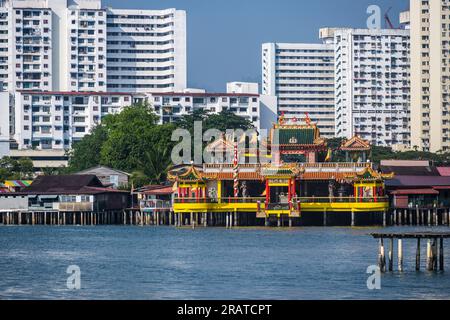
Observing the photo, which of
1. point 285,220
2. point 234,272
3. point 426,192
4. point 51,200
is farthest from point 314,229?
point 234,272

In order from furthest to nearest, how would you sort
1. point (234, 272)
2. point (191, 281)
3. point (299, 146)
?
point (299, 146)
point (234, 272)
point (191, 281)

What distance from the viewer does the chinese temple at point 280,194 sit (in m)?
112

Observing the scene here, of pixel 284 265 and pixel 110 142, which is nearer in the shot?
pixel 284 265

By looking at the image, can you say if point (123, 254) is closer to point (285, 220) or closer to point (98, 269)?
point (98, 269)

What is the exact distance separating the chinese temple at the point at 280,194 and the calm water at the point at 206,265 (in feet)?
12.5

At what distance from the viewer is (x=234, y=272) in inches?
2827

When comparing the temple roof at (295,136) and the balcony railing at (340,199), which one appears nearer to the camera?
the balcony railing at (340,199)

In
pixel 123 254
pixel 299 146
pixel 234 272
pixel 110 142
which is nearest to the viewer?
pixel 234 272

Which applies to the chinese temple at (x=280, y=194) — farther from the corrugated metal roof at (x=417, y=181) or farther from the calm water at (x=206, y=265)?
the corrugated metal roof at (x=417, y=181)

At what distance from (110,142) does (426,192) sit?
47432 millimetres

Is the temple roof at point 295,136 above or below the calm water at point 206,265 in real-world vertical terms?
above

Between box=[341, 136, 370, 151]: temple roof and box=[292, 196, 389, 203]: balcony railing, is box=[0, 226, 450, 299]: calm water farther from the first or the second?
box=[341, 136, 370, 151]: temple roof

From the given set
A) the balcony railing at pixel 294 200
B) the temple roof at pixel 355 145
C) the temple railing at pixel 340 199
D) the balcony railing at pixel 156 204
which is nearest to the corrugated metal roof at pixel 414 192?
the temple roof at pixel 355 145

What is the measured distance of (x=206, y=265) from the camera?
76.3m
